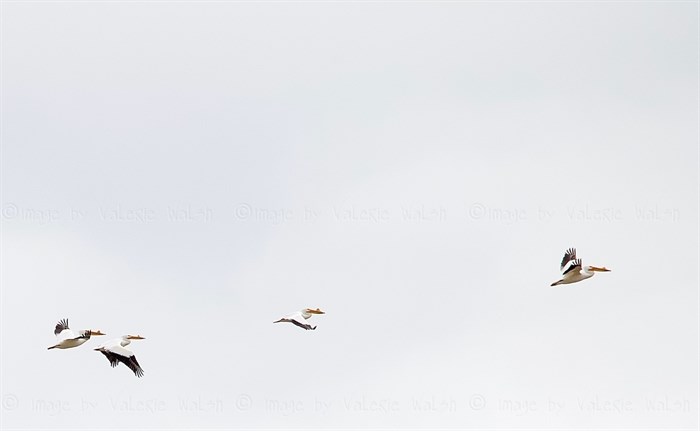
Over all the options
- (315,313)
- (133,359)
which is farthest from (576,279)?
(133,359)

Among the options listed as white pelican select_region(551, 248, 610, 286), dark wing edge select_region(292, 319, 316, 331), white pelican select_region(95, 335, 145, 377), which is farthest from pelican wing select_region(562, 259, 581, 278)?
white pelican select_region(95, 335, 145, 377)

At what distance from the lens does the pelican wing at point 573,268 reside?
199 ft

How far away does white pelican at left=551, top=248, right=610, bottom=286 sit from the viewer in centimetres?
6072

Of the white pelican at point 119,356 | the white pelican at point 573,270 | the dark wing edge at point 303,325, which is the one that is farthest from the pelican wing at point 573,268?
the white pelican at point 119,356

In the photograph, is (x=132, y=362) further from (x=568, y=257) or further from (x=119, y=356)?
(x=568, y=257)

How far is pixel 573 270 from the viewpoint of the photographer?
200 feet

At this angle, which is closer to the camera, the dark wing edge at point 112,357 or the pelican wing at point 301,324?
the dark wing edge at point 112,357

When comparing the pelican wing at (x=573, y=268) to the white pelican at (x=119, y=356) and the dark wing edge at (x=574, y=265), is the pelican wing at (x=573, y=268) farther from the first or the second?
the white pelican at (x=119, y=356)

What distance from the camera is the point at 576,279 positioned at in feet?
203

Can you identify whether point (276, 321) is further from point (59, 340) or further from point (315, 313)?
point (59, 340)

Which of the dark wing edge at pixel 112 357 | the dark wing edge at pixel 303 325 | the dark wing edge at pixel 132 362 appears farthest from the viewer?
the dark wing edge at pixel 303 325

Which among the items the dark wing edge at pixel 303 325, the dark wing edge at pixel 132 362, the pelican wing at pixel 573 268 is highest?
the pelican wing at pixel 573 268

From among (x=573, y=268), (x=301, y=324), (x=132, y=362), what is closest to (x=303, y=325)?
(x=301, y=324)

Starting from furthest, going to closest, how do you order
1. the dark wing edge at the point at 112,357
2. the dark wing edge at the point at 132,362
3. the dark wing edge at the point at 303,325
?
the dark wing edge at the point at 303,325 → the dark wing edge at the point at 112,357 → the dark wing edge at the point at 132,362
